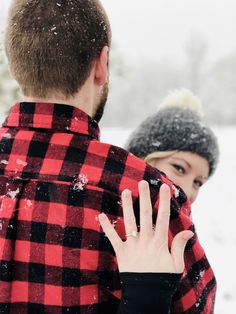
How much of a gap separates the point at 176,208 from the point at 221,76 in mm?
44729

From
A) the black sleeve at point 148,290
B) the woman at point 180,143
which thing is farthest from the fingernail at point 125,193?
the woman at point 180,143

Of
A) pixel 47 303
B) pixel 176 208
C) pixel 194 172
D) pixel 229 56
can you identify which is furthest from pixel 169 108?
pixel 229 56

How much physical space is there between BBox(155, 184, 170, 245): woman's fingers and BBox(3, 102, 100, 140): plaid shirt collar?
34 centimetres

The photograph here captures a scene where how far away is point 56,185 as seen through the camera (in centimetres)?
129

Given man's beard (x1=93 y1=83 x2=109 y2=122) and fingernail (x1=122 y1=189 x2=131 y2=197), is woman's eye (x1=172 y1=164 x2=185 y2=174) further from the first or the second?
fingernail (x1=122 y1=189 x2=131 y2=197)

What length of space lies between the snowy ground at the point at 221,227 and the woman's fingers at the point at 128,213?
4239 millimetres

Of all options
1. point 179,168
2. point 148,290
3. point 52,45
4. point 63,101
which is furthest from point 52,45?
point 179,168

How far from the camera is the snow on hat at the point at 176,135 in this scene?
9.90 ft

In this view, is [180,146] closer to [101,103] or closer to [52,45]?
[101,103]

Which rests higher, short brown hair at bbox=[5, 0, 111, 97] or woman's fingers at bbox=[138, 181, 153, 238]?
short brown hair at bbox=[5, 0, 111, 97]

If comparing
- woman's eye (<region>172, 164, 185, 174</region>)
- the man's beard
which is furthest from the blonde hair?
the man's beard

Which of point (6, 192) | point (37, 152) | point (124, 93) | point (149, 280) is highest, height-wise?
point (124, 93)

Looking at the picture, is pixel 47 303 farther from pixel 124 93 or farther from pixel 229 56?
pixel 229 56

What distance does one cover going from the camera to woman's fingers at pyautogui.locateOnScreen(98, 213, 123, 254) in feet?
3.98
